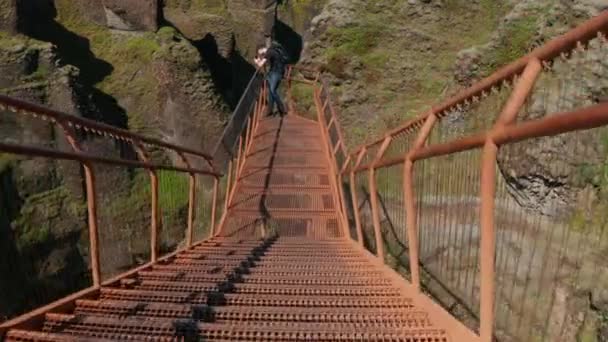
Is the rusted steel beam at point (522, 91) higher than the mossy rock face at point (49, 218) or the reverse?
higher

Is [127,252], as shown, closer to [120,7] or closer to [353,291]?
[120,7]

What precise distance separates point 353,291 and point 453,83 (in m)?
8.76

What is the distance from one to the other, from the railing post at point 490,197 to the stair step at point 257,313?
55cm

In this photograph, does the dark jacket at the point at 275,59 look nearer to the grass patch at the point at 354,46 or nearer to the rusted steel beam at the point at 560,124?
the grass patch at the point at 354,46

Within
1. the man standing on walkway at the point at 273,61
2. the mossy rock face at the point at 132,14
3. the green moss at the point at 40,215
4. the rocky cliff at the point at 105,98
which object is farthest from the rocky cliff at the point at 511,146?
the green moss at the point at 40,215

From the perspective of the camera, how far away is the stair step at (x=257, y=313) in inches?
95.7

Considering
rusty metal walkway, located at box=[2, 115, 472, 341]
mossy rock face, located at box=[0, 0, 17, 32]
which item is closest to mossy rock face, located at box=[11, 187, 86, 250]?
mossy rock face, located at box=[0, 0, 17, 32]

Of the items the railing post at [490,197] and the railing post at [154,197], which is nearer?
the railing post at [490,197]

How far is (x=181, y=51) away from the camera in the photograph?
18.6m

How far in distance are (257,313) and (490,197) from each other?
1.20 meters

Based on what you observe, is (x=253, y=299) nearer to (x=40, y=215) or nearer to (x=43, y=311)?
(x=43, y=311)

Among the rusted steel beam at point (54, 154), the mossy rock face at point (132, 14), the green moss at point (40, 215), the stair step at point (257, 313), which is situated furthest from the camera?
the mossy rock face at point (132, 14)

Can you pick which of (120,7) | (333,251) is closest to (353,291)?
(333,251)

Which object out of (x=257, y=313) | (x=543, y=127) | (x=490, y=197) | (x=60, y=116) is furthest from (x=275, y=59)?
(x=543, y=127)
